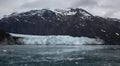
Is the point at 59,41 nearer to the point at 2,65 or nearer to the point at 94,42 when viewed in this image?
the point at 94,42

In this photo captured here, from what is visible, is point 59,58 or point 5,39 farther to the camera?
point 5,39

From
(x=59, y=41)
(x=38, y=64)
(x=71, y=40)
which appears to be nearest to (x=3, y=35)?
(x=59, y=41)

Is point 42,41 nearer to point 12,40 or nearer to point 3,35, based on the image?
point 12,40

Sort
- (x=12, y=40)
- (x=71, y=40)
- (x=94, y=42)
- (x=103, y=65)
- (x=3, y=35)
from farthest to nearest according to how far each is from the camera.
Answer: (x=94, y=42) → (x=71, y=40) → (x=12, y=40) → (x=3, y=35) → (x=103, y=65)

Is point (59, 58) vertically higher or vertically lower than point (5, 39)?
higher

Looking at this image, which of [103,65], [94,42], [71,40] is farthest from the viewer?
[94,42]

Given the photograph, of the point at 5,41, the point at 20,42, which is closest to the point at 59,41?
the point at 20,42

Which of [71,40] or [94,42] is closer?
[71,40]

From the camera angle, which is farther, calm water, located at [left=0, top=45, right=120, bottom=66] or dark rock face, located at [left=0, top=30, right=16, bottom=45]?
dark rock face, located at [left=0, top=30, right=16, bottom=45]

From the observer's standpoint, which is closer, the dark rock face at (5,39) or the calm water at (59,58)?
the calm water at (59,58)
